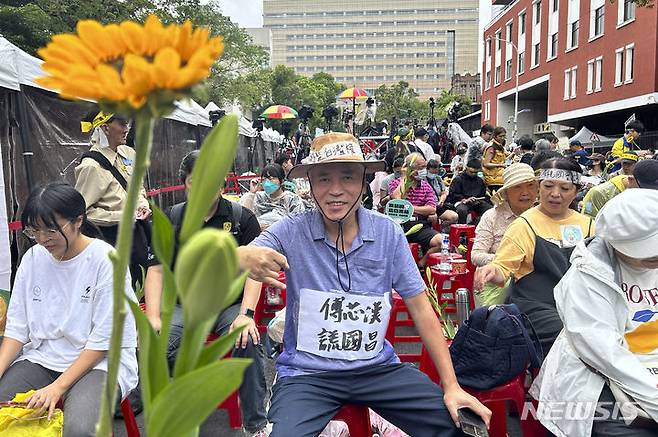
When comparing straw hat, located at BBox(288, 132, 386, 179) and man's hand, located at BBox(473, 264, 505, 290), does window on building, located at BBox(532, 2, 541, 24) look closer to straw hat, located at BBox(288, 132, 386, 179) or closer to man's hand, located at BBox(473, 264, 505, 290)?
man's hand, located at BBox(473, 264, 505, 290)

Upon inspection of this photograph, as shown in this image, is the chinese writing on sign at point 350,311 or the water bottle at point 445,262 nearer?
the chinese writing on sign at point 350,311

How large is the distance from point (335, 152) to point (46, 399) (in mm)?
1374

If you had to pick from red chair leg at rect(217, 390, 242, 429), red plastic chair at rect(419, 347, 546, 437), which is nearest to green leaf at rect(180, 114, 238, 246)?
red plastic chair at rect(419, 347, 546, 437)

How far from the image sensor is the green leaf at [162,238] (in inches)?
22.1

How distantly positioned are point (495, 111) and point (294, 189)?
33415 millimetres

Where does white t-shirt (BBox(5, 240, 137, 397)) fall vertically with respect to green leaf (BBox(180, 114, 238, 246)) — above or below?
below

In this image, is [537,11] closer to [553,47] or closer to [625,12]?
[553,47]

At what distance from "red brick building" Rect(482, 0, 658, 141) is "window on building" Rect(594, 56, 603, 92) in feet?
0.13

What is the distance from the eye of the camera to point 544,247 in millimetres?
2721

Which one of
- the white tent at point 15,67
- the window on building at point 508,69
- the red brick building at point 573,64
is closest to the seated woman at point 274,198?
the white tent at point 15,67

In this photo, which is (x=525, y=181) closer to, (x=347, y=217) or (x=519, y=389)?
(x=519, y=389)

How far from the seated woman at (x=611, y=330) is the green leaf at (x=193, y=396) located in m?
1.63

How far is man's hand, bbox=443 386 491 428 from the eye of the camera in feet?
5.78

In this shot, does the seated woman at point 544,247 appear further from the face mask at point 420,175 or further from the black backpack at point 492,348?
→ the face mask at point 420,175
